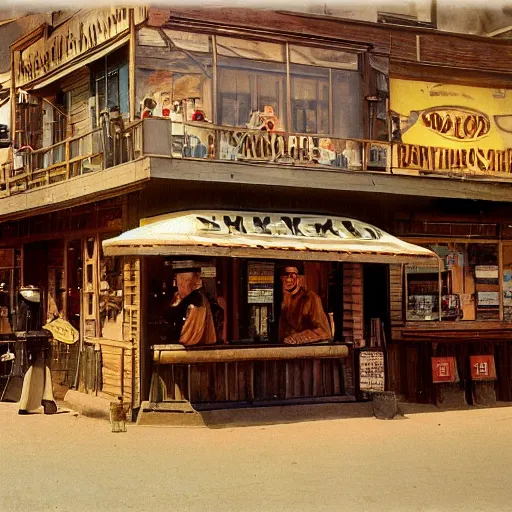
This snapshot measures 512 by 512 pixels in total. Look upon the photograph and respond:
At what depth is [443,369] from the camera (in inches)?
525

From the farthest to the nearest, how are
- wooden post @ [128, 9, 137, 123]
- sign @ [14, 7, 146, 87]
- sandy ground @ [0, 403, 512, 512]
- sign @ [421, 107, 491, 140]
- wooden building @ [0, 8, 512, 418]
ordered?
sign @ [421, 107, 491, 140]
sign @ [14, 7, 146, 87]
wooden post @ [128, 9, 137, 123]
wooden building @ [0, 8, 512, 418]
sandy ground @ [0, 403, 512, 512]

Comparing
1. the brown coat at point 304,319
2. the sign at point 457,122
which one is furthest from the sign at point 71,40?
the sign at point 457,122

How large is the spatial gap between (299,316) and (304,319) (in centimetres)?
8

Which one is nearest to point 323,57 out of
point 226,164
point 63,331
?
point 226,164

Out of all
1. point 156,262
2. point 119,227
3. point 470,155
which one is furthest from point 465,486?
point 470,155

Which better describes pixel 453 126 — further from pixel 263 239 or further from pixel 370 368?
pixel 263 239

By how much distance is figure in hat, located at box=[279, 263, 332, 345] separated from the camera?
42.0 feet

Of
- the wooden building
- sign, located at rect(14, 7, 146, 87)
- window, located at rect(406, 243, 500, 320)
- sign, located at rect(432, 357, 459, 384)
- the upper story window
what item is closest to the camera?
the wooden building

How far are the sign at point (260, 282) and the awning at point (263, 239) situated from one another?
82 centimetres

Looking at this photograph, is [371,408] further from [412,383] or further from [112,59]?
[112,59]

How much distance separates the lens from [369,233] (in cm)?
1295

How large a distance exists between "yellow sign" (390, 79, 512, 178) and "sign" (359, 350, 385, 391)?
11.4 ft

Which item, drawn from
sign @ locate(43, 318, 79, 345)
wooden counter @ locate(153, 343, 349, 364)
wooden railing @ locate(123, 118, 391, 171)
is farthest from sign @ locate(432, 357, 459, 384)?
sign @ locate(43, 318, 79, 345)

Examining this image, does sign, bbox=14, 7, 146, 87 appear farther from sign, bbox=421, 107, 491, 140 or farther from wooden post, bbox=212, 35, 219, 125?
sign, bbox=421, 107, 491, 140
